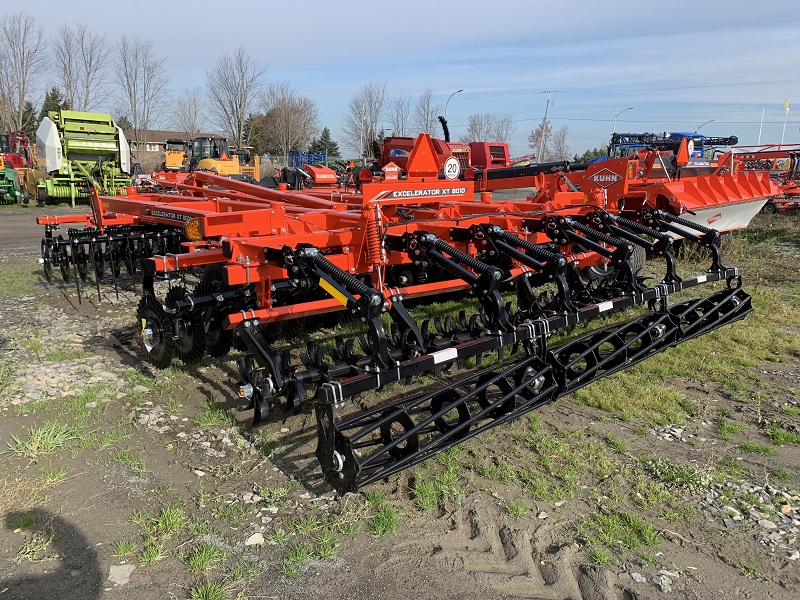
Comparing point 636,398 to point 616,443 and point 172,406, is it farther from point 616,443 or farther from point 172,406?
point 172,406

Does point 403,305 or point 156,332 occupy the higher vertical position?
point 403,305

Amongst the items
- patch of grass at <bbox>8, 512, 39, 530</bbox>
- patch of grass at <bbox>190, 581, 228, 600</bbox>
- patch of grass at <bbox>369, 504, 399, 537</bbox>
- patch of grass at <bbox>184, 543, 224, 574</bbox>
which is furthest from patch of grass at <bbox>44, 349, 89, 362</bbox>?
patch of grass at <bbox>369, 504, 399, 537</bbox>

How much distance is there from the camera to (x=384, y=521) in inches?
115

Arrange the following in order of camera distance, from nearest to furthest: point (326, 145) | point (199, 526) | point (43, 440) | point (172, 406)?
point (199, 526) < point (43, 440) < point (172, 406) < point (326, 145)

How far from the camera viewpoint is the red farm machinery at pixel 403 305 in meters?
3.21

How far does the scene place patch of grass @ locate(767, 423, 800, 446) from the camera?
372 centimetres

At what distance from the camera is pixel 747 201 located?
9.20 metres

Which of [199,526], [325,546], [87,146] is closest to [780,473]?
[325,546]

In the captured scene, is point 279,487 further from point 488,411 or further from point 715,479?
point 715,479

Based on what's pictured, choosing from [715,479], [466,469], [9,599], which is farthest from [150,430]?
[715,479]

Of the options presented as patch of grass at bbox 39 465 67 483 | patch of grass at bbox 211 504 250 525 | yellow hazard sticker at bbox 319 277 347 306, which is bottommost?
Result: patch of grass at bbox 211 504 250 525

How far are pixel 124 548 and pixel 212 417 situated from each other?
143cm

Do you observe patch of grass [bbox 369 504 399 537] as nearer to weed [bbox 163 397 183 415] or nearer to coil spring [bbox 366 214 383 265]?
coil spring [bbox 366 214 383 265]

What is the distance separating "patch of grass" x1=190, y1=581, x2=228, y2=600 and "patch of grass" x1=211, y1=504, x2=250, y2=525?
1.49ft
